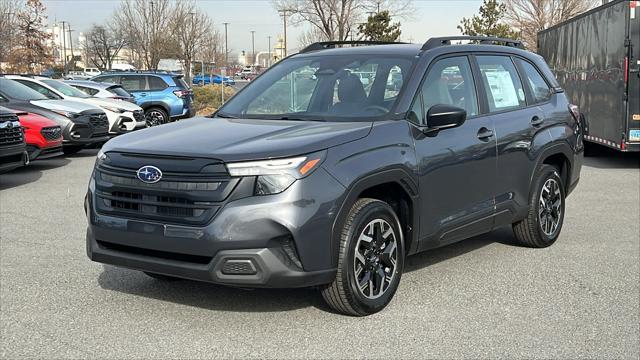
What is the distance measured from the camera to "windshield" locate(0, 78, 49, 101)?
43.4ft

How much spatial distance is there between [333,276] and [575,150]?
146 inches

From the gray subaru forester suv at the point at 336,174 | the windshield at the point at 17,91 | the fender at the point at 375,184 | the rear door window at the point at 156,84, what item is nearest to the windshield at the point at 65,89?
the windshield at the point at 17,91

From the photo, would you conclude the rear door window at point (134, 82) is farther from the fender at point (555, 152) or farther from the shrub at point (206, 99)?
the fender at point (555, 152)

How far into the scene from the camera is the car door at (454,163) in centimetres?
498

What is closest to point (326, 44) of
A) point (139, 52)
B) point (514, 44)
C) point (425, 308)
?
point (514, 44)

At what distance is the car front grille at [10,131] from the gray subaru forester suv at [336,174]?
5721 millimetres

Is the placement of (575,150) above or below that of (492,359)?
above

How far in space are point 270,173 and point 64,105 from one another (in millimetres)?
11343

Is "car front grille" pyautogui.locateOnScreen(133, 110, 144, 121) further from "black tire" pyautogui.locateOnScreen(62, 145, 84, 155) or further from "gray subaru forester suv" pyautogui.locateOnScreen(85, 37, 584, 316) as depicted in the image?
"gray subaru forester suv" pyautogui.locateOnScreen(85, 37, 584, 316)

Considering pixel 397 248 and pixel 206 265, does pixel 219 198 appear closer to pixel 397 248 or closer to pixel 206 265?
pixel 206 265

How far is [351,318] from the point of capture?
4.55m

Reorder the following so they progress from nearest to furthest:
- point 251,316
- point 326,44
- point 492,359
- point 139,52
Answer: point 492,359 → point 251,316 → point 326,44 → point 139,52

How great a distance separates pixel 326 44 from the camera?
6262 millimetres

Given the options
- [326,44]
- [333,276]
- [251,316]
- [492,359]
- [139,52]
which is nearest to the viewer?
[492,359]
